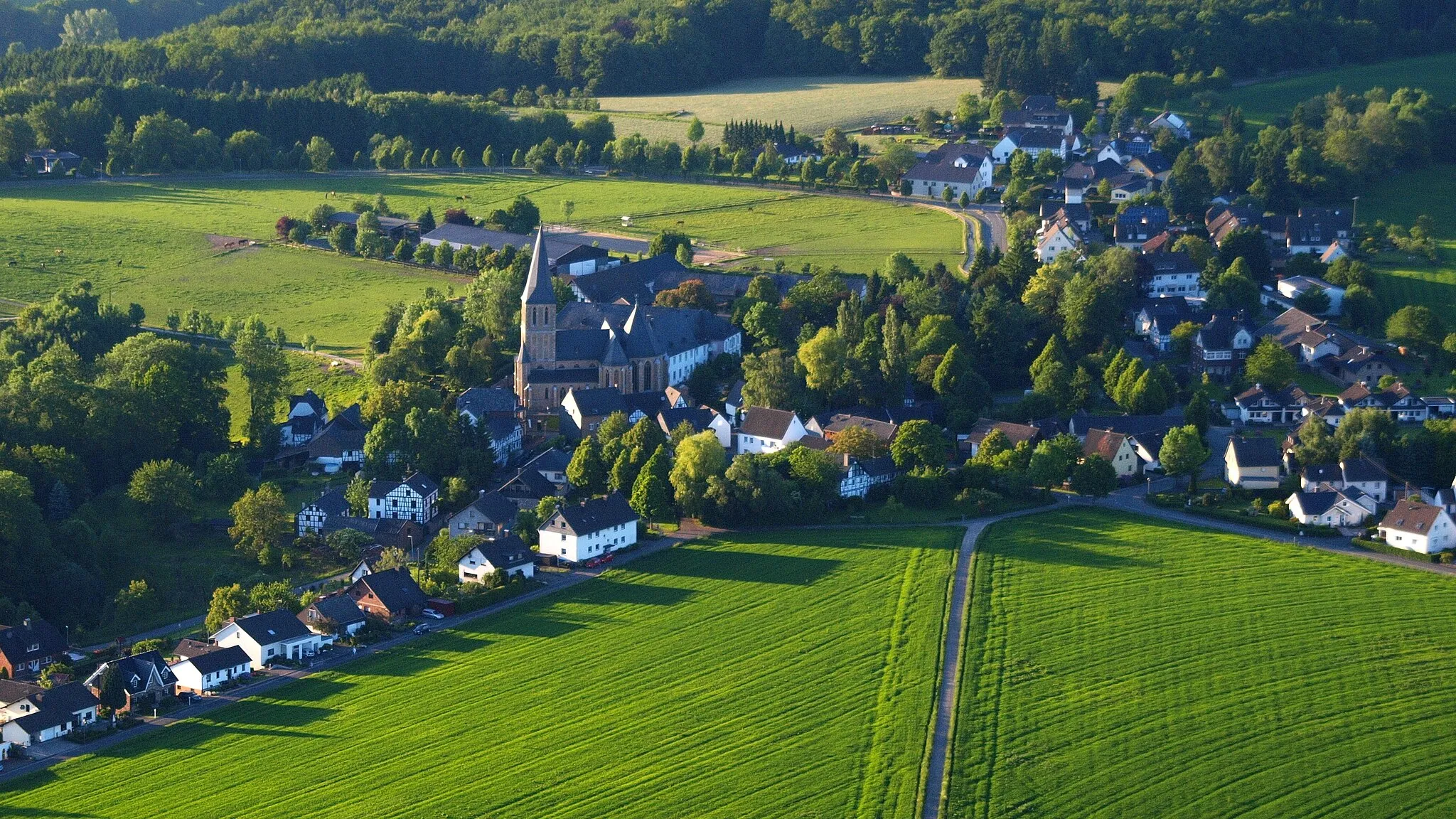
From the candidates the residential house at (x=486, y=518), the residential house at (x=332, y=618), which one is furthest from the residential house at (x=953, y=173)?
the residential house at (x=332, y=618)

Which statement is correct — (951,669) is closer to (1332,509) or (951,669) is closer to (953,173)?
(1332,509)

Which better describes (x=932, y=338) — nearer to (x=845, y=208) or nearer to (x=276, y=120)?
(x=845, y=208)

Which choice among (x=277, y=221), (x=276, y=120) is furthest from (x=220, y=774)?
(x=276, y=120)

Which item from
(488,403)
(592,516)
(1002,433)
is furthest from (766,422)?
(592,516)

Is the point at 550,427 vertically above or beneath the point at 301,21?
beneath

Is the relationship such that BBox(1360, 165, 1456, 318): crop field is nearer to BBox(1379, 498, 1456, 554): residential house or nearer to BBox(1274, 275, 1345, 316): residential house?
BBox(1274, 275, 1345, 316): residential house

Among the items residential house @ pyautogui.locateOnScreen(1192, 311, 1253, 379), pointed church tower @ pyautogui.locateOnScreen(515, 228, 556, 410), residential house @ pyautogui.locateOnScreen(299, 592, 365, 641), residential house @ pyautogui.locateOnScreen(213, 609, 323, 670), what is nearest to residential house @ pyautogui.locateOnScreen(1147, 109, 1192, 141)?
residential house @ pyautogui.locateOnScreen(1192, 311, 1253, 379)
